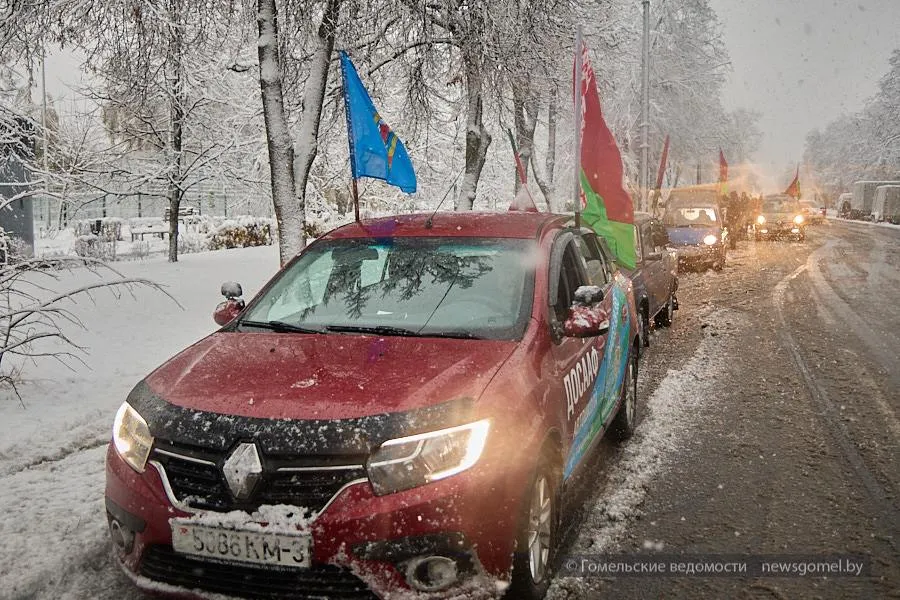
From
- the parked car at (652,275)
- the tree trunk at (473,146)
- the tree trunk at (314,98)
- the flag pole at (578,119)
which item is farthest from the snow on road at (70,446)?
the tree trunk at (473,146)

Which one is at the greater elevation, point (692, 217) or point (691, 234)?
point (692, 217)

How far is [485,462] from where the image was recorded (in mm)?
2762

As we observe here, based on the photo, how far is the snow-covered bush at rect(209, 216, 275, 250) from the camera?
24.6m

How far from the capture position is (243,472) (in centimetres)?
269

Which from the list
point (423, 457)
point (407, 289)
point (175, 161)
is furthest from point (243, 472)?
point (175, 161)

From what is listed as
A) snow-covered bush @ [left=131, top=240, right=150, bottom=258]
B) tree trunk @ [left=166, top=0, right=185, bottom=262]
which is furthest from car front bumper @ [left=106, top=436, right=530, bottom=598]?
snow-covered bush @ [left=131, top=240, right=150, bottom=258]

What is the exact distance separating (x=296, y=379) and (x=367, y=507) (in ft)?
2.20

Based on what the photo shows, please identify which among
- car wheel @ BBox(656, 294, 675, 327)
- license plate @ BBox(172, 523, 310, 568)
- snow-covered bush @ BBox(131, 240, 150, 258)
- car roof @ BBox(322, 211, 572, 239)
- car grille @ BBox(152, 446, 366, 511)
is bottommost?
snow-covered bush @ BBox(131, 240, 150, 258)

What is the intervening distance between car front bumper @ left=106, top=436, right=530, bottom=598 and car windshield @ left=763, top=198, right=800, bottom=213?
31.7m

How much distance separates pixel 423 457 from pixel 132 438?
1.25 m

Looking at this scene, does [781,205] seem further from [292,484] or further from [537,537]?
[292,484]

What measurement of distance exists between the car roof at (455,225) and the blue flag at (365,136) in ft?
6.25

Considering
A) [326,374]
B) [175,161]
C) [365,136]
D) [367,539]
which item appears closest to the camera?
[367,539]

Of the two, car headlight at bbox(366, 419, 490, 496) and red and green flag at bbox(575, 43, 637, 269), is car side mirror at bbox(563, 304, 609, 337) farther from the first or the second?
red and green flag at bbox(575, 43, 637, 269)
